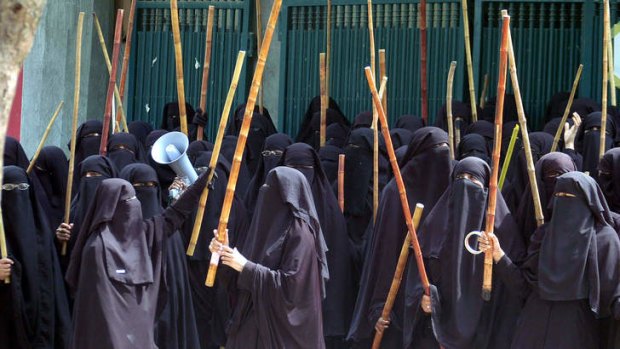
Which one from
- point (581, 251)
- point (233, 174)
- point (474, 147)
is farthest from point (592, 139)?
point (233, 174)

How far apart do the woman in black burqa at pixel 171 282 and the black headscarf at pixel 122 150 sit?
1005 millimetres

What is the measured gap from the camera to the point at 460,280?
6930mm

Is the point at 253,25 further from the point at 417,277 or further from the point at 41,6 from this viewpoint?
the point at 41,6

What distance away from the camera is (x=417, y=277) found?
7.07m

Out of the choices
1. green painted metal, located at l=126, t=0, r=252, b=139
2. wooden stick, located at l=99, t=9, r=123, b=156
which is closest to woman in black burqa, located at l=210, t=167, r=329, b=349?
wooden stick, located at l=99, t=9, r=123, b=156

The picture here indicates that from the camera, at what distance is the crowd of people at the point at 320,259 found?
660 cm

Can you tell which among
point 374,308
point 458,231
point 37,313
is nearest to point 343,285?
point 374,308

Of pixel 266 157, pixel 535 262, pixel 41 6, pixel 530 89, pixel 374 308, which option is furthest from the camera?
pixel 530 89

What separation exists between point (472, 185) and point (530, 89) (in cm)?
381

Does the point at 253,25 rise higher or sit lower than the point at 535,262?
higher

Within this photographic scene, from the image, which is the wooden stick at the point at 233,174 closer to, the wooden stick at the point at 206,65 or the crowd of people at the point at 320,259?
the crowd of people at the point at 320,259

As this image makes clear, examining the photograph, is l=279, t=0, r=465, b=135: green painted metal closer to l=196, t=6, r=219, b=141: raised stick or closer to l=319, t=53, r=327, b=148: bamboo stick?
l=319, t=53, r=327, b=148: bamboo stick

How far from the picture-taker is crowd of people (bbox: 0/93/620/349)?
21.6 ft

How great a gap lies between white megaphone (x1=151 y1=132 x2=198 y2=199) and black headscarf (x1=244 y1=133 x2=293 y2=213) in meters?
0.69
